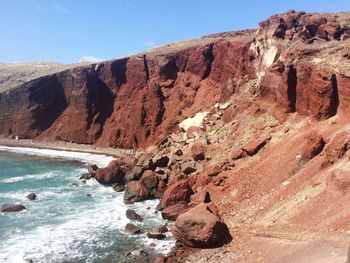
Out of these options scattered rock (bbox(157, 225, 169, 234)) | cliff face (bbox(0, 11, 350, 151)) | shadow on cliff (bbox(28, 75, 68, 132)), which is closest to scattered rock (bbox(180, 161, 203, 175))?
cliff face (bbox(0, 11, 350, 151))

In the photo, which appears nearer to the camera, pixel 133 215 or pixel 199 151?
pixel 133 215

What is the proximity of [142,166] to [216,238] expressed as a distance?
22.8 metres

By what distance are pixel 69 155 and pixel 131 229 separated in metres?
44.9

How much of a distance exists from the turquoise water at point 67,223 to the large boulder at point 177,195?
4.74 feet

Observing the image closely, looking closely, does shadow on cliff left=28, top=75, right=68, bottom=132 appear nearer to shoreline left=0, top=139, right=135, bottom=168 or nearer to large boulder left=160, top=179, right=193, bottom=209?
shoreline left=0, top=139, right=135, bottom=168

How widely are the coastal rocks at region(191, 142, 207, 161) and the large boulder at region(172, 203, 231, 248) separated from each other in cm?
1637

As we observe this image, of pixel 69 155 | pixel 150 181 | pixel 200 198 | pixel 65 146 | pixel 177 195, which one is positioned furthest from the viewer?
pixel 65 146

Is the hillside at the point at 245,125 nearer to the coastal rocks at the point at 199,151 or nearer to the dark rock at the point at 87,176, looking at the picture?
the coastal rocks at the point at 199,151

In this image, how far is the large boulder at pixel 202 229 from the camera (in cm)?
2720

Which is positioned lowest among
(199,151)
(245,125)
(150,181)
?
(150,181)

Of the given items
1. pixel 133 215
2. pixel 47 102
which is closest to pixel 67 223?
pixel 133 215

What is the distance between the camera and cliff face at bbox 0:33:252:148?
6638 cm

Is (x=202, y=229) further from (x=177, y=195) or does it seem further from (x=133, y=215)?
(x=133, y=215)

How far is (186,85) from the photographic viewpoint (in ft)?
230
